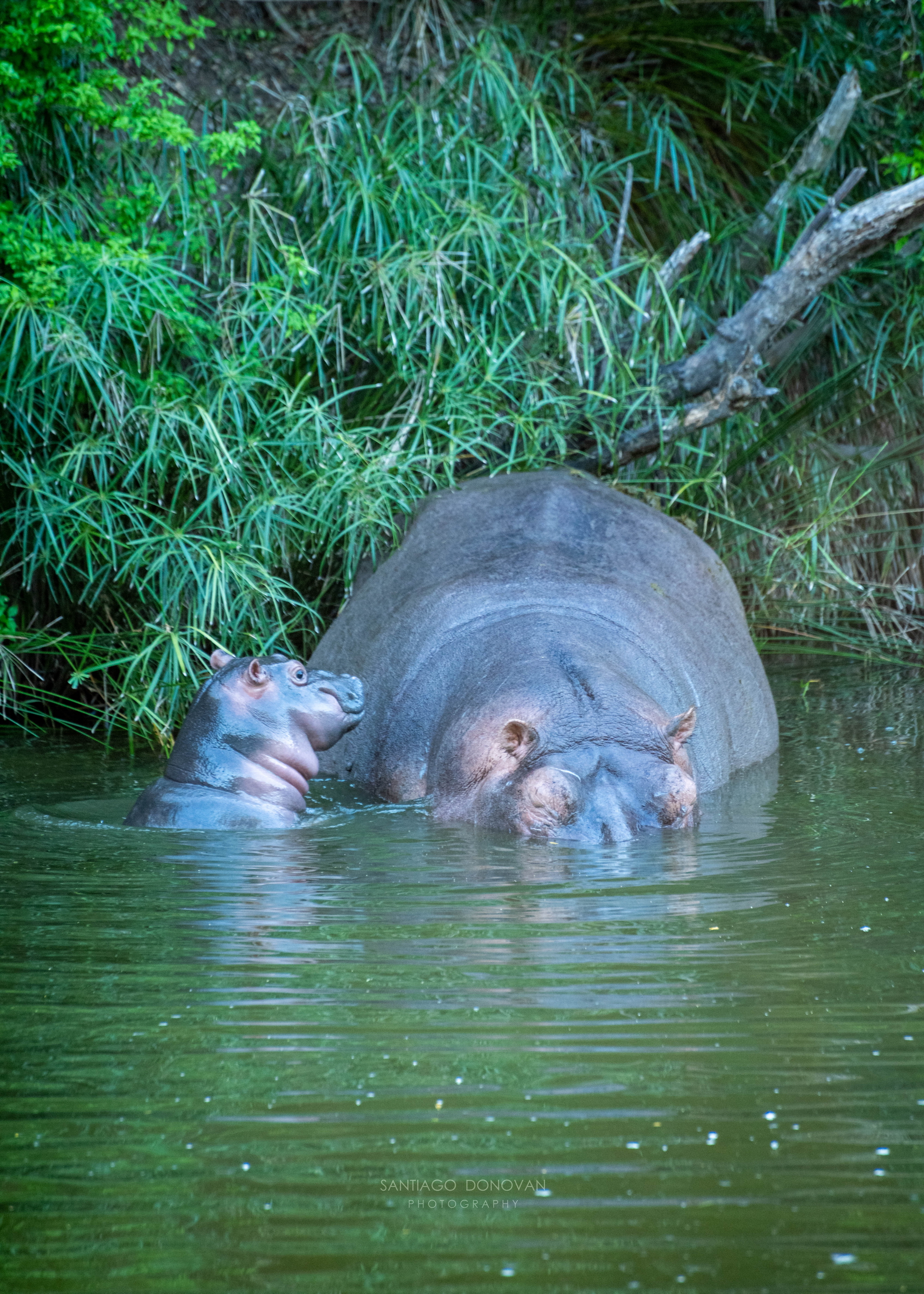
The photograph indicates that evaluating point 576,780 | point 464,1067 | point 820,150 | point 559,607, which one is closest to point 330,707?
point 576,780

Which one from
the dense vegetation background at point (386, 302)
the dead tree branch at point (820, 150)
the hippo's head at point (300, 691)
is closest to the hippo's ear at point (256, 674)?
the hippo's head at point (300, 691)

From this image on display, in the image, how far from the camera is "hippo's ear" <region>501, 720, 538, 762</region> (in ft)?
14.5

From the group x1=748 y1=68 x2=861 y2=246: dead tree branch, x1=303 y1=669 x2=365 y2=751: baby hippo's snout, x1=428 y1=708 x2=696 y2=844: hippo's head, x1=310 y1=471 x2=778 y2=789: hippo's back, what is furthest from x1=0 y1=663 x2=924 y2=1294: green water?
x1=748 y1=68 x2=861 y2=246: dead tree branch

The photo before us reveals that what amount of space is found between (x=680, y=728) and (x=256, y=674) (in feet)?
3.94

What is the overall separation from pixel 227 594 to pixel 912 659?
11.8 ft

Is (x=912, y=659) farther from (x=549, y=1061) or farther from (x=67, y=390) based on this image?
(x=549, y=1061)

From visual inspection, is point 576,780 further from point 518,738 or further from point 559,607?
point 559,607

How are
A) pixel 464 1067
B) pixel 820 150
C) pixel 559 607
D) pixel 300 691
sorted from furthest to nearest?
pixel 820 150
pixel 559 607
pixel 300 691
pixel 464 1067

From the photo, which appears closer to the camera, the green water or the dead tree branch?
the green water

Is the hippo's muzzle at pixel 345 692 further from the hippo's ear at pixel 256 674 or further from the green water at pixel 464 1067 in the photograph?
the green water at pixel 464 1067

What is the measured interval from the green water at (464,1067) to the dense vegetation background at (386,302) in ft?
7.17

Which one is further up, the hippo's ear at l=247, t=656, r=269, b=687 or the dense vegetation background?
the dense vegetation background

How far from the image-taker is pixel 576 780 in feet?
14.1

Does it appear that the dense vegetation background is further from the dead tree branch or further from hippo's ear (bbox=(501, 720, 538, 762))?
hippo's ear (bbox=(501, 720, 538, 762))
